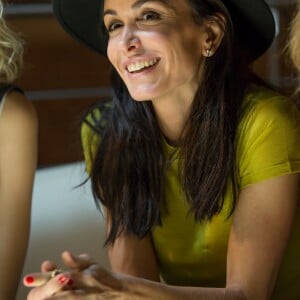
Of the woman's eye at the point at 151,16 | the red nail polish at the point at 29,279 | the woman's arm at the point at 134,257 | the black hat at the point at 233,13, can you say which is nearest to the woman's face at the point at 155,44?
the woman's eye at the point at 151,16

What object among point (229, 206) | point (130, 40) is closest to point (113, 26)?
point (130, 40)

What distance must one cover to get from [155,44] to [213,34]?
12 cm

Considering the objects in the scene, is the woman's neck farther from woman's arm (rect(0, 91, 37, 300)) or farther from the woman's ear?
woman's arm (rect(0, 91, 37, 300))

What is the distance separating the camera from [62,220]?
1.84m

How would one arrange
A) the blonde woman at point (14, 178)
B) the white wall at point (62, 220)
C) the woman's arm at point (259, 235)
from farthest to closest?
the white wall at point (62, 220) → the blonde woman at point (14, 178) → the woman's arm at point (259, 235)

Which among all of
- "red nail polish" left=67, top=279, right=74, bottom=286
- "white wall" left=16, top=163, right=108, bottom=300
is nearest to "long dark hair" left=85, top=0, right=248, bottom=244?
"white wall" left=16, top=163, right=108, bottom=300

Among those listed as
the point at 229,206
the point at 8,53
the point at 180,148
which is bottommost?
the point at 229,206

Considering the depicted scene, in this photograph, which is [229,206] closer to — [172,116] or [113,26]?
[172,116]

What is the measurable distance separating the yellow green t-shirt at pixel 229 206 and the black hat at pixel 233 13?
0.10 m

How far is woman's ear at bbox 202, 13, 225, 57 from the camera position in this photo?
1438 millimetres

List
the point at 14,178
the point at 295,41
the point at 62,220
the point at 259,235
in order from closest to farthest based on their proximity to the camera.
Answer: the point at 259,235
the point at 295,41
the point at 14,178
the point at 62,220

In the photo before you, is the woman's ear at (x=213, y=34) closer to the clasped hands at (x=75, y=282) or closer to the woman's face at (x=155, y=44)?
the woman's face at (x=155, y=44)

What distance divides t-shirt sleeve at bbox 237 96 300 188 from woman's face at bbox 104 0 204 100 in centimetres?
15

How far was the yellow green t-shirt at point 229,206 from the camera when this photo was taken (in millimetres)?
1396
